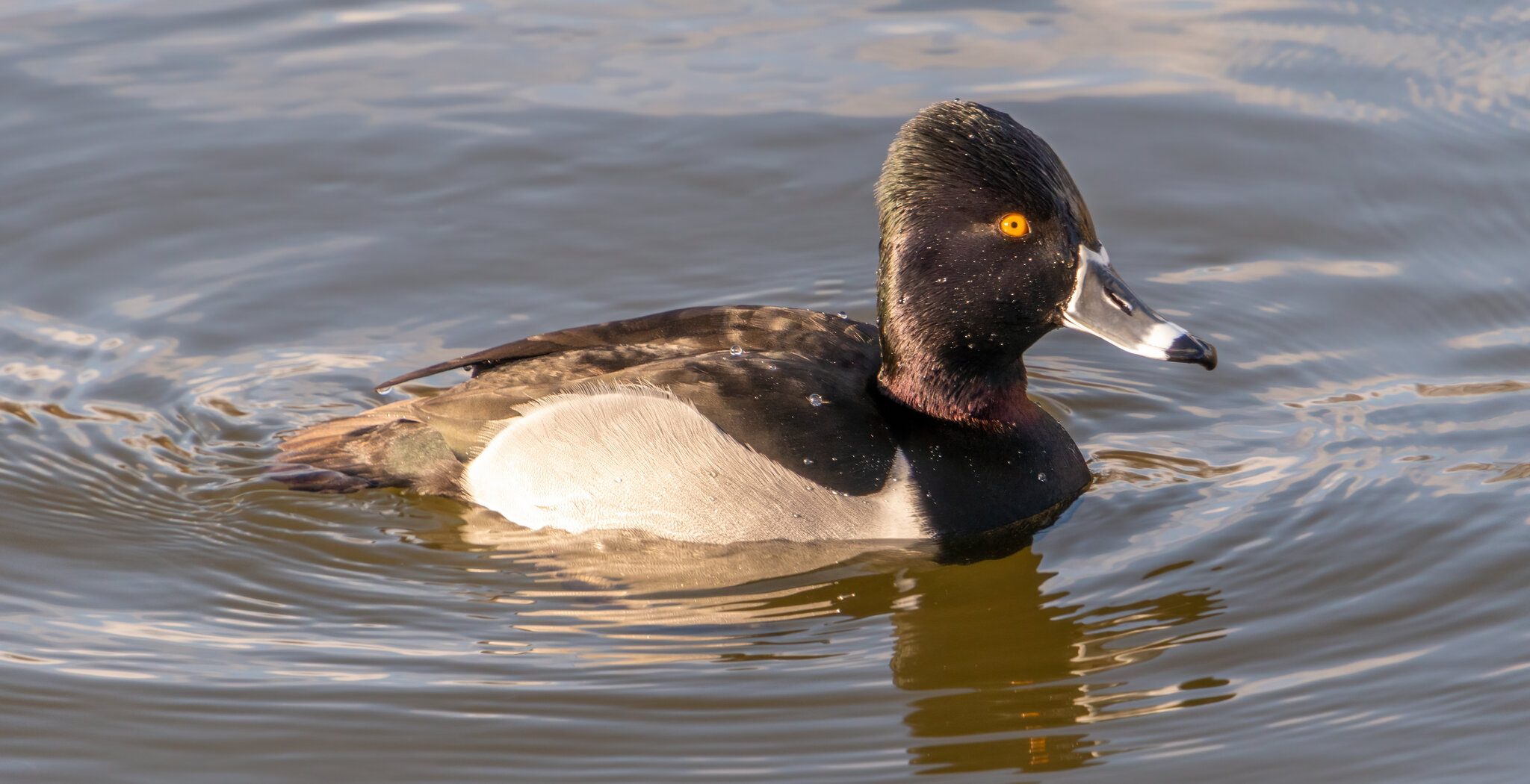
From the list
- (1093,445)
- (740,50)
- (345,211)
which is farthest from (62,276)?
(1093,445)

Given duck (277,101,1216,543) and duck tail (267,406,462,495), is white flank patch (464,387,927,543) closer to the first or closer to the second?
duck (277,101,1216,543)

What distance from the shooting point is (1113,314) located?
6.41 metres

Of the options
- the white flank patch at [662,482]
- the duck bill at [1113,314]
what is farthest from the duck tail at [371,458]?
the duck bill at [1113,314]

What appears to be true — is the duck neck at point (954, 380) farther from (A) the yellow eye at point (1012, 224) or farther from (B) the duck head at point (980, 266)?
(A) the yellow eye at point (1012, 224)

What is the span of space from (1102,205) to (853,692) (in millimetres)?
4569

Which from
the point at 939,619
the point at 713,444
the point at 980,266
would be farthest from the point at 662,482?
the point at 980,266

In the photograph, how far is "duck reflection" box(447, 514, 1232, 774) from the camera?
550 cm

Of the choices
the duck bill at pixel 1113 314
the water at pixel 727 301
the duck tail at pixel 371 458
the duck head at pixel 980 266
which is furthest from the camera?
the duck tail at pixel 371 458

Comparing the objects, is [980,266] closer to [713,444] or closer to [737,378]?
[737,378]

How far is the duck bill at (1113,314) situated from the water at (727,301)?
0.76 m

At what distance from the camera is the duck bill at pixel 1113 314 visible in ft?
20.9

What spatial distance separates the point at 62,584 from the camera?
248 inches

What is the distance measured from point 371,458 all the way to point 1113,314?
293 centimetres

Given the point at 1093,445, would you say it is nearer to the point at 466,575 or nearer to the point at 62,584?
the point at 466,575
